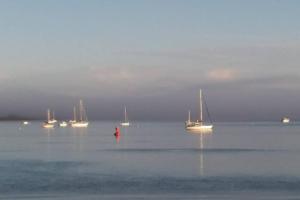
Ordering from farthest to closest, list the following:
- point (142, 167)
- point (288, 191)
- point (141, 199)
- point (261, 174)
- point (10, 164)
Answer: point (10, 164)
point (142, 167)
point (261, 174)
point (288, 191)
point (141, 199)

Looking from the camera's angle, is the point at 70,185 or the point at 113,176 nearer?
the point at 70,185

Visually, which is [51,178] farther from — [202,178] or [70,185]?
[202,178]

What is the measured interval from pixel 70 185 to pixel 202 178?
9.98m

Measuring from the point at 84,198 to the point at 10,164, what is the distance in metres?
26.5

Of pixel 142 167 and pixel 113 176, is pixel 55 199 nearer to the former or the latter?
pixel 113 176

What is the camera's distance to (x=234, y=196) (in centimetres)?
3369

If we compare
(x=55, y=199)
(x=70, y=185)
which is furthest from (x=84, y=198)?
(x=70, y=185)

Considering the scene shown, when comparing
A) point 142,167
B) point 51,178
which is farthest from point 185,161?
point 51,178

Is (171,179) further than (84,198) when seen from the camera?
Yes

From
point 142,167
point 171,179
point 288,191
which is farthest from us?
point 142,167

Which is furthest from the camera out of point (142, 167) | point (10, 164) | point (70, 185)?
point (10, 164)

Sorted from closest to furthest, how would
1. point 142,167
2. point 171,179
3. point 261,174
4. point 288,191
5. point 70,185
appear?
point 288,191, point 70,185, point 171,179, point 261,174, point 142,167

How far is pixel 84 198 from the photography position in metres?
33.5

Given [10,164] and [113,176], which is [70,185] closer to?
[113,176]
